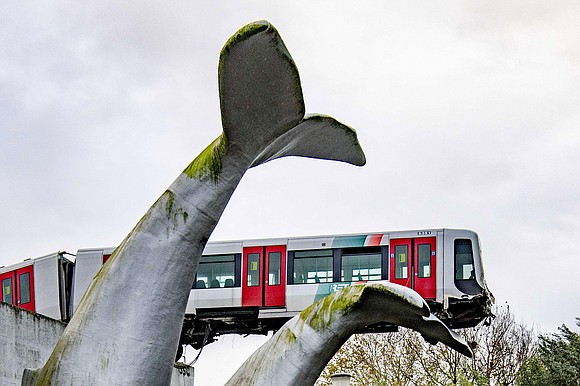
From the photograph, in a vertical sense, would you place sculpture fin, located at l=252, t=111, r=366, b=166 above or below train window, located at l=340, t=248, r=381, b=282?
below

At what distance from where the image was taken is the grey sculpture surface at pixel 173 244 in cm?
630

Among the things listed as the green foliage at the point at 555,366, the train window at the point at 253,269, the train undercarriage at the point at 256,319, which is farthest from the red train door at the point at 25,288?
the green foliage at the point at 555,366

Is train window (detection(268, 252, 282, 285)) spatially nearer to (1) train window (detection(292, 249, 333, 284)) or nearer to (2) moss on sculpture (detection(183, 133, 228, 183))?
(1) train window (detection(292, 249, 333, 284))

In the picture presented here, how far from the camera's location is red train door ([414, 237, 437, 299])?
2366 cm

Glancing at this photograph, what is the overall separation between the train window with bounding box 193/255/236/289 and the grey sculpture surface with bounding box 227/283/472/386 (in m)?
17.1

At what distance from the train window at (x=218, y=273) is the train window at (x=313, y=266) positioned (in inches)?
63.7

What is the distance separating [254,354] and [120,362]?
1.43 metres

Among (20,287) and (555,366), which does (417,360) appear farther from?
(20,287)

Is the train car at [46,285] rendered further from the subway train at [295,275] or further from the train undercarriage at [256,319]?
the train undercarriage at [256,319]

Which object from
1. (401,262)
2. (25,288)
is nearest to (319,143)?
(401,262)

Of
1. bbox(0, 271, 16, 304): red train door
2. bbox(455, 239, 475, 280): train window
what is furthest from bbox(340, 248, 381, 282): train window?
bbox(0, 271, 16, 304): red train door

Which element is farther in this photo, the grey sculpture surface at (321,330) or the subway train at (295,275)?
the subway train at (295,275)

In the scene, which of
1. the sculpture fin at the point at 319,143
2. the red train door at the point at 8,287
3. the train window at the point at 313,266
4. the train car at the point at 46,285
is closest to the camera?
the sculpture fin at the point at 319,143

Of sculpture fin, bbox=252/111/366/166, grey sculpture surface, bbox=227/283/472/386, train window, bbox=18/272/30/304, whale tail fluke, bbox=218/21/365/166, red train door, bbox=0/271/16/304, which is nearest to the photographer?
whale tail fluke, bbox=218/21/365/166
